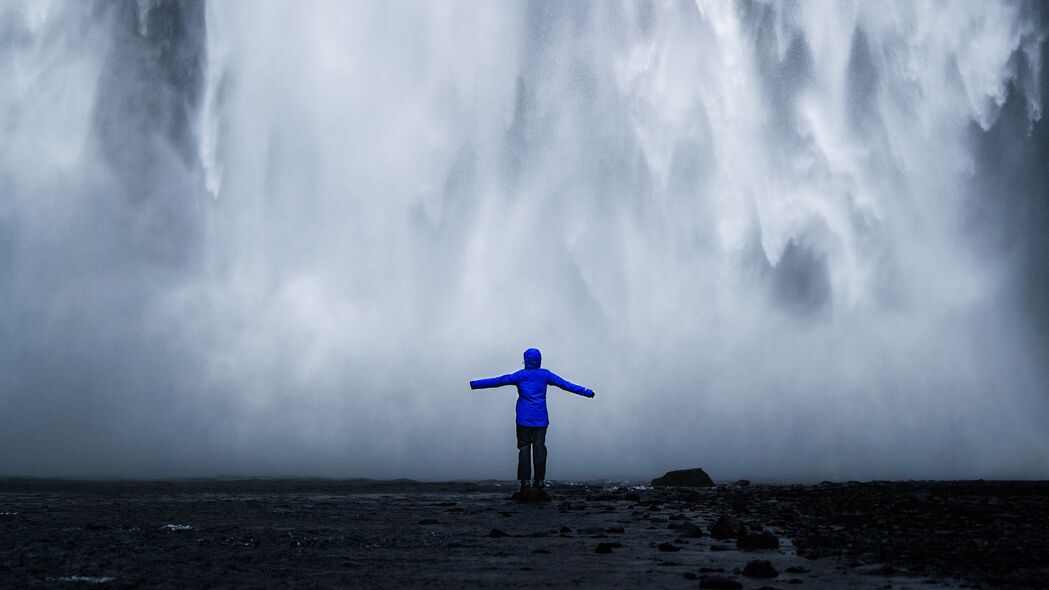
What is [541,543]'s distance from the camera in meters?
12.5

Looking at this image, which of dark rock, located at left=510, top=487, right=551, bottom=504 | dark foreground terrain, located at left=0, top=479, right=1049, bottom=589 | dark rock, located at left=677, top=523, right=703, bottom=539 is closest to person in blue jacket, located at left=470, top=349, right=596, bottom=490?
dark rock, located at left=510, top=487, right=551, bottom=504

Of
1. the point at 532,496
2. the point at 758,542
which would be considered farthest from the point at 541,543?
the point at 532,496

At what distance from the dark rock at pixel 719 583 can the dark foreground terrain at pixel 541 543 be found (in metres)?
0.02

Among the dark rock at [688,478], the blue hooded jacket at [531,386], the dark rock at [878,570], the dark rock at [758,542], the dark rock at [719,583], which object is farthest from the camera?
the dark rock at [688,478]

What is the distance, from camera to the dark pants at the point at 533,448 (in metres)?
24.7

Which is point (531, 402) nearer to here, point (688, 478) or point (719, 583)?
point (688, 478)

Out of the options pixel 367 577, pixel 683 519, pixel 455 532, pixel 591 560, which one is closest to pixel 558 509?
pixel 683 519

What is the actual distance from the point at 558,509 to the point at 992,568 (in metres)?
11.5

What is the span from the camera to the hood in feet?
81.4

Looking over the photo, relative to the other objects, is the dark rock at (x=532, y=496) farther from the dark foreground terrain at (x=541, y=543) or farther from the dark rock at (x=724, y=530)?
the dark rock at (x=724, y=530)

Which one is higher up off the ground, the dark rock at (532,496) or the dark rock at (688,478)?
the dark rock at (688,478)

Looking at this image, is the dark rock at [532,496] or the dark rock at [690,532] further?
the dark rock at [532,496]

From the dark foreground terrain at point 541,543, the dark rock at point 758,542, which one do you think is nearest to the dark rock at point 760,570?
the dark foreground terrain at point 541,543

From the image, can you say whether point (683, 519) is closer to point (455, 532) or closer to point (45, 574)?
point (455, 532)
